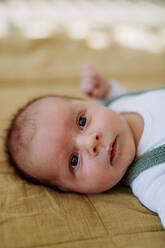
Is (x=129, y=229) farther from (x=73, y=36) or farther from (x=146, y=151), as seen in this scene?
(x=73, y=36)

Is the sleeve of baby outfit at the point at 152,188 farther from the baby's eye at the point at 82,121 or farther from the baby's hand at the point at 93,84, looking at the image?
the baby's hand at the point at 93,84

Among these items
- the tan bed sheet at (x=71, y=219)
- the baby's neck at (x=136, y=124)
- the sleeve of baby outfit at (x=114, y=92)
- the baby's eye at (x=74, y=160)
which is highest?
the baby's neck at (x=136, y=124)

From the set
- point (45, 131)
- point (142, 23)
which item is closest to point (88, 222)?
point (45, 131)

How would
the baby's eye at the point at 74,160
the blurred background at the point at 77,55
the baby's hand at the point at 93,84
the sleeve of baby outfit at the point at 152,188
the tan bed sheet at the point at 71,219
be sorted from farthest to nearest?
the blurred background at the point at 77,55 → the baby's hand at the point at 93,84 → the baby's eye at the point at 74,160 → the sleeve of baby outfit at the point at 152,188 → the tan bed sheet at the point at 71,219

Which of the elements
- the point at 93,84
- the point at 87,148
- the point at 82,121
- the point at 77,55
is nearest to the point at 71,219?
the point at 87,148

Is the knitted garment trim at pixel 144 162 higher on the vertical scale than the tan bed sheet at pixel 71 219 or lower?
higher

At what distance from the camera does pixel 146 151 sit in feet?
3.18

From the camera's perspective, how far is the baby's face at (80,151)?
935 millimetres

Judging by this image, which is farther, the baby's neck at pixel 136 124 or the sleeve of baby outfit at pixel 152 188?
the baby's neck at pixel 136 124

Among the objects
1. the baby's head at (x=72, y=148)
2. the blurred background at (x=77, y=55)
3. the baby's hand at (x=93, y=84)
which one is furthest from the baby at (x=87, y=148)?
the blurred background at (x=77, y=55)

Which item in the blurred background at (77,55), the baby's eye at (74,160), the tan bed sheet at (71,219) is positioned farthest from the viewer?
the blurred background at (77,55)

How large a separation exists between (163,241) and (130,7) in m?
2.42

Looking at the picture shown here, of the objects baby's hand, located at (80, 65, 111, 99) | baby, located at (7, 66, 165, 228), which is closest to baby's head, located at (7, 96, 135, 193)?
baby, located at (7, 66, 165, 228)

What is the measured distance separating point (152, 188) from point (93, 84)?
0.56 meters
